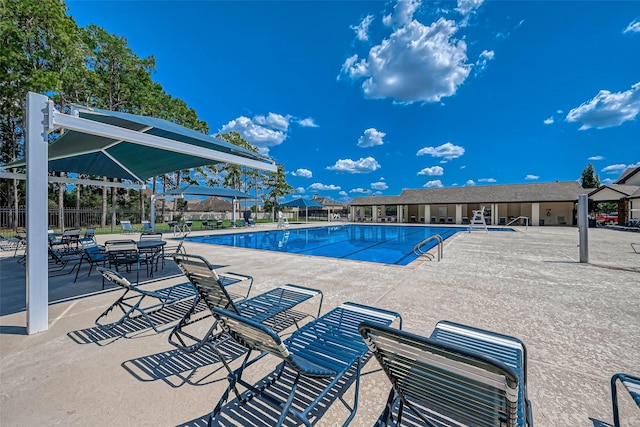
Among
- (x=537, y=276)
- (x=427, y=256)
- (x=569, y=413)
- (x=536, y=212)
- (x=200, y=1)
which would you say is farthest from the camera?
(x=536, y=212)

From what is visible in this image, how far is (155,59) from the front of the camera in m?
22.8

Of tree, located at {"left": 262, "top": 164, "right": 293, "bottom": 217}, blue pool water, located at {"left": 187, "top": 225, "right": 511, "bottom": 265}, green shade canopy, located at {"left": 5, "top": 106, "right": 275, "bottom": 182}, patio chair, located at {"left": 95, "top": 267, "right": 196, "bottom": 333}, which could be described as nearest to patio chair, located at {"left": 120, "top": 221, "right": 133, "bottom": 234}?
blue pool water, located at {"left": 187, "top": 225, "right": 511, "bottom": 265}

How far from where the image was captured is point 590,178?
55.7 m

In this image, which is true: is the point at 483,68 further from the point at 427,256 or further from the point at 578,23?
the point at 427,256

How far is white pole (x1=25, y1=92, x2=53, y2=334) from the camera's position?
3.03 metres

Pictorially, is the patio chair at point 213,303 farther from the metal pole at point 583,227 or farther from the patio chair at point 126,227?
the patio chair at point 126,227

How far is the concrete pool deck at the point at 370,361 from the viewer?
1.89m

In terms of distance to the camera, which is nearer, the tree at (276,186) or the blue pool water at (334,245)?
the blue pool water at (334,245)

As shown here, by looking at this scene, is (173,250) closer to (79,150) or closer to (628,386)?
(79,150)

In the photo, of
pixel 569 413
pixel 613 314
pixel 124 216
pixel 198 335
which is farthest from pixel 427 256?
pixel 124 216

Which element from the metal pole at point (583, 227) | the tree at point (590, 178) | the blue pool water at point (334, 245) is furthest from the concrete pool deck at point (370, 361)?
the tree at point (590, 178)

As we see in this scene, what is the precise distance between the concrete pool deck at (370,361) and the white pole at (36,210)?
304 mm

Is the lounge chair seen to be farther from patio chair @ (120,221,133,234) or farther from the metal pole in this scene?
patio chair @ (120,221,133,234)

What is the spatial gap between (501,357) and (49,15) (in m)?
24.1
